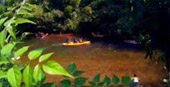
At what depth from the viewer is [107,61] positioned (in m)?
14.2

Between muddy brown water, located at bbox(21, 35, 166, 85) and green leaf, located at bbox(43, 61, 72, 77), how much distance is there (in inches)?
392

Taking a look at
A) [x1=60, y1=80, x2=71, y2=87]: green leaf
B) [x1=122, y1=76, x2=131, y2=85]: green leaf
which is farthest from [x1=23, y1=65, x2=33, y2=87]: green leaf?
[x1=122, y1=76, x2=131, y2=85]: green leaf

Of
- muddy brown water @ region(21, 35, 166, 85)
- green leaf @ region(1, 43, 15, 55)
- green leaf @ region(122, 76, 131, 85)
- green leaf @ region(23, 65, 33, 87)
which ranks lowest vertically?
muddy brown water @ region(21, 35, 166, 85)

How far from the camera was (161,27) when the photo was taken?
1290mm

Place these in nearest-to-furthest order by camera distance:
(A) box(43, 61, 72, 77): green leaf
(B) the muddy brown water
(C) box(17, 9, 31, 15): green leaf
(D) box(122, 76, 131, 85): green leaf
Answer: (A) box(43, 61, 72, 77): green leaf → (C) box(17, 9, 31, 15): green leaf → (D) box(122, 76, 131, 85): green leaf → (B) the muddy brown water

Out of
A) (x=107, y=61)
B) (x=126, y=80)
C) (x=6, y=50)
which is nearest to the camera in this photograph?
(x=6, y=50)

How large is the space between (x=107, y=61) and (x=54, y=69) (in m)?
13.6

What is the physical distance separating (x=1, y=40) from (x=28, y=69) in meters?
0.20

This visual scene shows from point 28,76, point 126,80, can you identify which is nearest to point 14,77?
point 28,76

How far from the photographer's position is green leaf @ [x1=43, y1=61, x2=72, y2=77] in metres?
0.66

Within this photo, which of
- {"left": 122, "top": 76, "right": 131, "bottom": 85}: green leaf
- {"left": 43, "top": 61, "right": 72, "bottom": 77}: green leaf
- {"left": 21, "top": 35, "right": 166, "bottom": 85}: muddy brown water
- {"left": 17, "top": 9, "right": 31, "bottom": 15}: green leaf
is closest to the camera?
{"left": 43, "top": 61, "right": 72, "bottom": 77}: green leaf

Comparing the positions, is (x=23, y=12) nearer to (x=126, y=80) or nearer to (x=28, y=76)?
(x=28, y=76)

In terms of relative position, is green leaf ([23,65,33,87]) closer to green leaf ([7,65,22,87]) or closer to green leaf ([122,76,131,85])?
green leaf ([7,65,22,87])

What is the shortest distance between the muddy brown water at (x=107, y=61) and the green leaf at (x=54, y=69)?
9964mm
